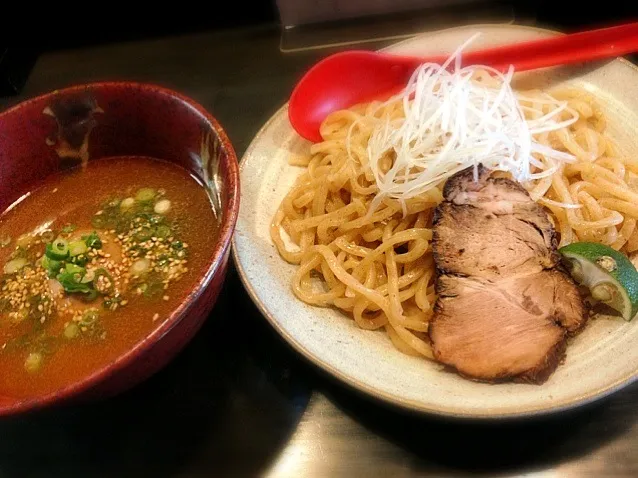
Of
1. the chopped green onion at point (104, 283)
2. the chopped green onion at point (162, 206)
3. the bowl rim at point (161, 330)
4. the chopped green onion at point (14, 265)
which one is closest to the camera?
the bowl rim at point (161, 330)

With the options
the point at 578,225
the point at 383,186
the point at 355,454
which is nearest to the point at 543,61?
the point at 578,225

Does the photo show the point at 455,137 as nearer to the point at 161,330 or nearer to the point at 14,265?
the point at 161,330

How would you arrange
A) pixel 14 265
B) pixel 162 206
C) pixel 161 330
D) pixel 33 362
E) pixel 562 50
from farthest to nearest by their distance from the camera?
pixel 562 50 → pixel 162 206 → pixel 14 265 → pixel 33 362 → pixel 161 330

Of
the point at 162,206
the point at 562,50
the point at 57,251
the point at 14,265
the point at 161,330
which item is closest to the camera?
the point at 161,330

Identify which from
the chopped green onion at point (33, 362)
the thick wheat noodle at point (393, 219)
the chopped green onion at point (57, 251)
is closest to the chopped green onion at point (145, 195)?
the chopped green onion at point (57, 251)

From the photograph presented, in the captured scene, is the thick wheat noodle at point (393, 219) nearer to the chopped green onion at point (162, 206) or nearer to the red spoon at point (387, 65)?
the red spoon at point (387, 65)

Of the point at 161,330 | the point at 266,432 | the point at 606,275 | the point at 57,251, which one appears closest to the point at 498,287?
the point at 606,275

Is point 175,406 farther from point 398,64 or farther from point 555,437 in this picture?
point 398,64

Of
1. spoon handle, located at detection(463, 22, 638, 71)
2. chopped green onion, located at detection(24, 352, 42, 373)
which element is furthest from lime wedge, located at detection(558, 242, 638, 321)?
chopped green onion, located at detection(24, 352, 42, 373)
